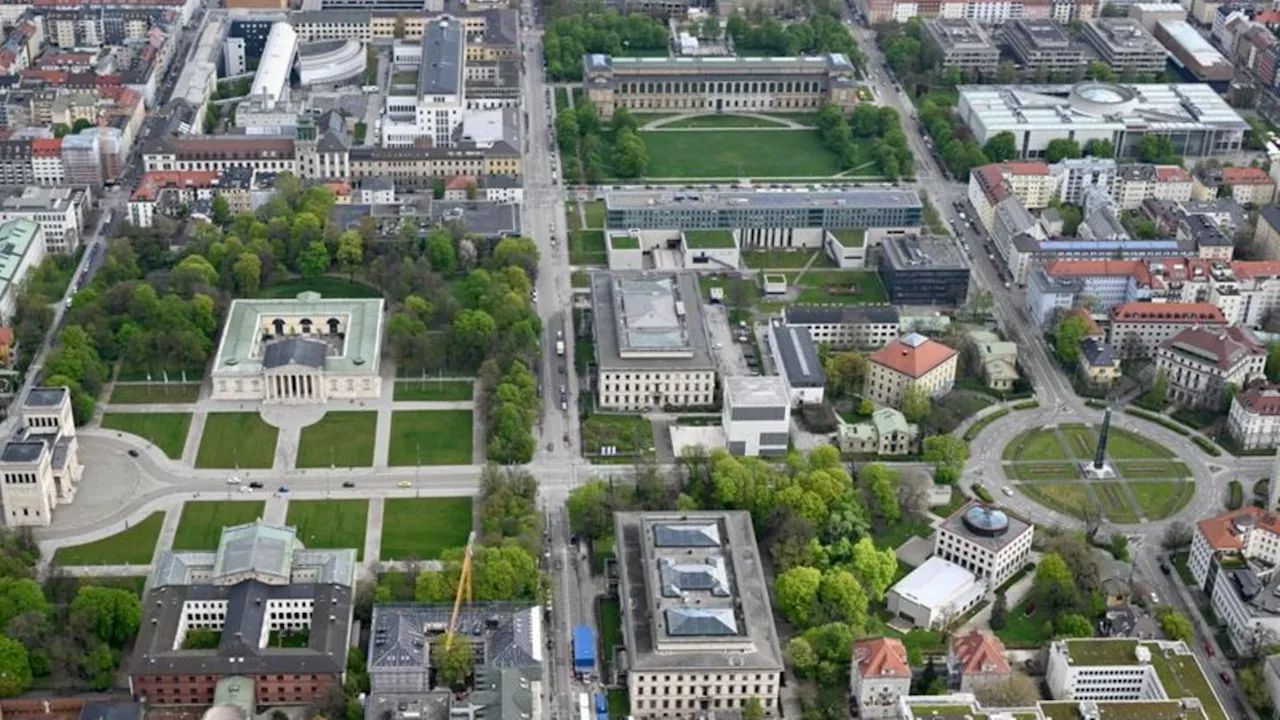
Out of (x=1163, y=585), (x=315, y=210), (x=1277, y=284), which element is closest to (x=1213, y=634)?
(x=1163, y=585)

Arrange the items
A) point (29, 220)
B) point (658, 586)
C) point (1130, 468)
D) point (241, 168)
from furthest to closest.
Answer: point (241, 168) < point (29, 220) < point (1130, 468) < point (658, 586)

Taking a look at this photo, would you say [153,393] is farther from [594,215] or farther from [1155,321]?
[1155,321]

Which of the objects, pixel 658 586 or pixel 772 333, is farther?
pixel 772 333

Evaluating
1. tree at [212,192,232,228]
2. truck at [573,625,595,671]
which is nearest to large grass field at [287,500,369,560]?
truck at [573,625,595,671]

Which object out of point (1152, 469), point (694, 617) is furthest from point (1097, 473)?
point (694, 617)

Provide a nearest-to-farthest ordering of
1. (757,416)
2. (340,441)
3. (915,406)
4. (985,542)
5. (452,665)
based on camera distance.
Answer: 1. (452,665)
2. (985,542)
3. (757,416)
4. (340,441)
5. (915,406)

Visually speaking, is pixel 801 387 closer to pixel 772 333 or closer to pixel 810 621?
pixel 772 333

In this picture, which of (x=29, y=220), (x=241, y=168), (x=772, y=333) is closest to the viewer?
(x=772, y=333)
